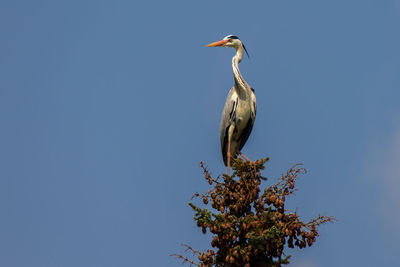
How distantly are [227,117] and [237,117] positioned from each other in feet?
1.03

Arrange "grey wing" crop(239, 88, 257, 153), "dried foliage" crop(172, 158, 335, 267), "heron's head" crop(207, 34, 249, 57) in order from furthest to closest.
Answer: "heron's head" crop(207, 34, 249, 57)
"grey wing" crop(239, 88, 257, 153)
"dried foliage" crop(172, 158, 335, 267)

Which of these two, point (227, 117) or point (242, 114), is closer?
point (242, 114)

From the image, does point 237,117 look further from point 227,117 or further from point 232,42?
point 232,42

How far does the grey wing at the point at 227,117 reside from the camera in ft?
52.3

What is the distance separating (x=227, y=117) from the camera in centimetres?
1600

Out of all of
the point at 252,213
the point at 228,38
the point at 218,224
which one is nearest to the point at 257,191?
the point at 252,213

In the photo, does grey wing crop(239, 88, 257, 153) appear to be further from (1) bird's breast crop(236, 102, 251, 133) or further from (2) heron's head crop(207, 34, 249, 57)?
(2) heron's head crop(207, 34, 249, 57)

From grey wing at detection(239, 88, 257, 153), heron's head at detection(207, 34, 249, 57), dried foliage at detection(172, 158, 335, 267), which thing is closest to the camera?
dried foliage at detection(172, 158, 335, 267)

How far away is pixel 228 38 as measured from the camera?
17281 mm

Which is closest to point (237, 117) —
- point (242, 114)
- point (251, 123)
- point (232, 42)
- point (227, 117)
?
point (242, 114)

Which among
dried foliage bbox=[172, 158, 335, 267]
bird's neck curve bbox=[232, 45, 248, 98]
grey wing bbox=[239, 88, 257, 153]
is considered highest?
bird's neck curve bbox=[232, 45, 248, 98]

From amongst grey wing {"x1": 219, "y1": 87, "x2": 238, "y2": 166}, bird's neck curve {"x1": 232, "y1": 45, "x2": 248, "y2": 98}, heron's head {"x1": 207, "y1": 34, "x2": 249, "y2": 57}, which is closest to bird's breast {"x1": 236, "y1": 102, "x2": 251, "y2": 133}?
grey wing {"x1": 219, "y1": 87, "x2": 238, "y2": 166}

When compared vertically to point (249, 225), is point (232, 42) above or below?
above

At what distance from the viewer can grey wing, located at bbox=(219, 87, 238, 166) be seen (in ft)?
52.3
